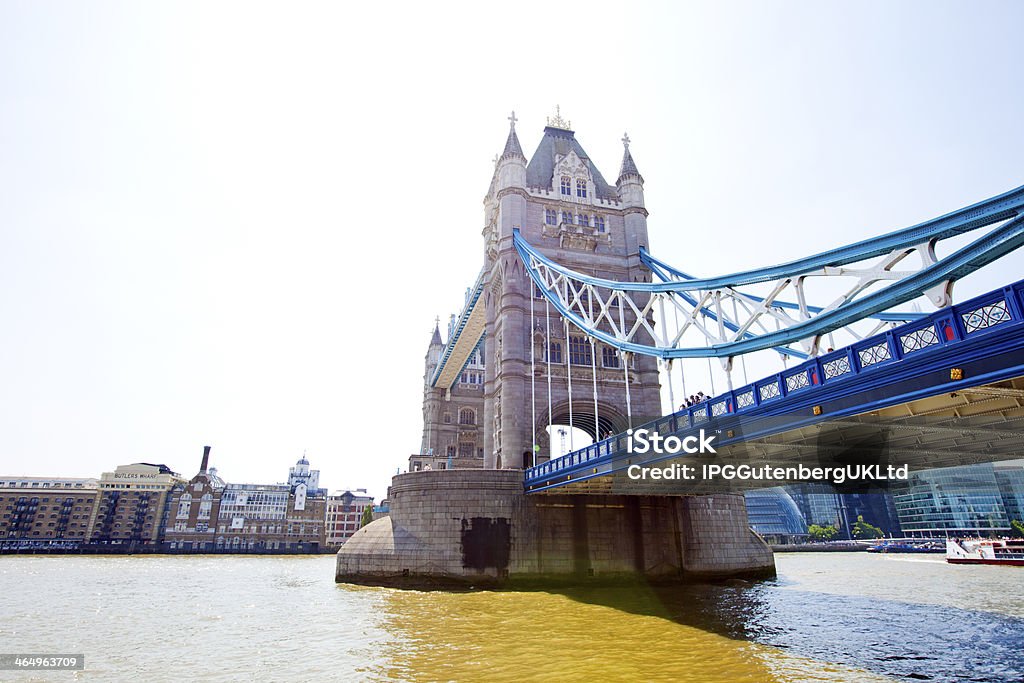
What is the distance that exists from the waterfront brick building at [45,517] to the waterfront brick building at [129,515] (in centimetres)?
184

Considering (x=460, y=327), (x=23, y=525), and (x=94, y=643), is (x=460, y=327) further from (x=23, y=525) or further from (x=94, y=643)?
(x=23, y=525)

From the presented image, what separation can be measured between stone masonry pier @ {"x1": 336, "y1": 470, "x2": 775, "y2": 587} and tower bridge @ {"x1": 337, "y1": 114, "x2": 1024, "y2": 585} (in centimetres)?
9

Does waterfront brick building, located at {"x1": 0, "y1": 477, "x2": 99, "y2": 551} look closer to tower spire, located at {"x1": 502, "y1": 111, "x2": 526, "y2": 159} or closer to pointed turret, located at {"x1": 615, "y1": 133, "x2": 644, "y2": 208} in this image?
tower spire, located at {"x1": 502, "y1": 111, "x2": 526, "y2": 159}

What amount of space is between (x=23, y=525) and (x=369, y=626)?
107m

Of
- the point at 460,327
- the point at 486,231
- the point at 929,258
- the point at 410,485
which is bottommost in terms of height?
the point at 410,485

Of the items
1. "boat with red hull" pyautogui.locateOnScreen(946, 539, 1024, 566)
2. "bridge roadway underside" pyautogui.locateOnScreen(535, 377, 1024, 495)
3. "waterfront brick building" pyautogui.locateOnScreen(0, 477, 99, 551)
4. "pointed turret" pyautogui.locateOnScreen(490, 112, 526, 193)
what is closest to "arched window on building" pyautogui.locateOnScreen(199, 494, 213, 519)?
"waterfront brick building" pyautogui.locateOnScreen(0, 477, 99, 551)

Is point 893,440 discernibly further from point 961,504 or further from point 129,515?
point 129,515

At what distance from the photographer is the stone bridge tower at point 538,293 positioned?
116ft

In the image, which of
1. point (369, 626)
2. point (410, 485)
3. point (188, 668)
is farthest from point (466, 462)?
point (188, 668)

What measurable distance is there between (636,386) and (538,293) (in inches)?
346

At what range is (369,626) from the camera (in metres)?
17.0

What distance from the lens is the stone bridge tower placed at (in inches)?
1389

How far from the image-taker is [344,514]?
11256 centimetres

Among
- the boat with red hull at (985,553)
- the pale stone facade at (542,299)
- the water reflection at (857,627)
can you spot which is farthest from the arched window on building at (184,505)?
the boat with red hull at (985,553)
